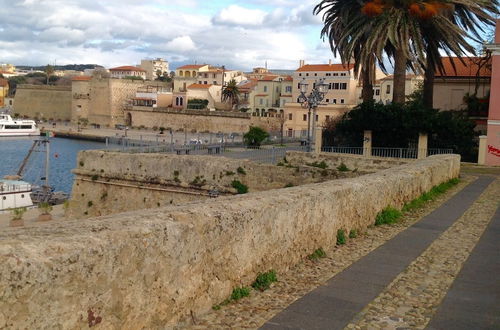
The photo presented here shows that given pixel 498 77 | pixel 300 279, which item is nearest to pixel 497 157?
pixel 498 77

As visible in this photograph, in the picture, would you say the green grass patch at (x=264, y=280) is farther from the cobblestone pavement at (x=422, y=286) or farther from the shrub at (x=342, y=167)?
the shrub at (x=342, y=167)

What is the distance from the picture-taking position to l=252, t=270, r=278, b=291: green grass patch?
16.6 ft

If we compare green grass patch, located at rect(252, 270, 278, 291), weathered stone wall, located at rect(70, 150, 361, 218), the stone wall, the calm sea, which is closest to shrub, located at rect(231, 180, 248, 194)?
weathered stone wall, located at rect(70, 150, 361, 218)

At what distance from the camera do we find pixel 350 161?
55.1ft

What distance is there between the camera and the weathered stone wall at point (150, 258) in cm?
303

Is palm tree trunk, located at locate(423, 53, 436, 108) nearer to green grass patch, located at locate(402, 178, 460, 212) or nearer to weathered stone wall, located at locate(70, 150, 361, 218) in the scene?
green grass patch, located at locate(402, 178, 460, 212)

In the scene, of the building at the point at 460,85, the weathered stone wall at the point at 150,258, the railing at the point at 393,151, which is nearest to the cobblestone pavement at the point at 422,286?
the weathered stone wall at the point at 150,258

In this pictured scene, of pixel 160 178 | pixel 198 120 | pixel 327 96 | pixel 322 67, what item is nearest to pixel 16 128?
pixel 198 120

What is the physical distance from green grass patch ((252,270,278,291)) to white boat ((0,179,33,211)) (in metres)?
26.5

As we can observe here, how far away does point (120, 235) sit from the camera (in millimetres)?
3600

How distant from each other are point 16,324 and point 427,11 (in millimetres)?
23639

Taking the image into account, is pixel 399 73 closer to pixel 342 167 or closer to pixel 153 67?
pixel 342 167

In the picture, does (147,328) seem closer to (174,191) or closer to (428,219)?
(428,219)

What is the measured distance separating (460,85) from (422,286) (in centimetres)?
2955
